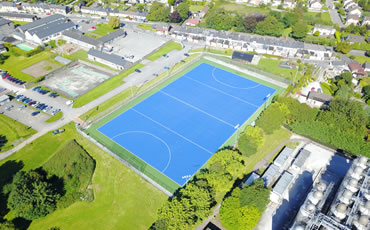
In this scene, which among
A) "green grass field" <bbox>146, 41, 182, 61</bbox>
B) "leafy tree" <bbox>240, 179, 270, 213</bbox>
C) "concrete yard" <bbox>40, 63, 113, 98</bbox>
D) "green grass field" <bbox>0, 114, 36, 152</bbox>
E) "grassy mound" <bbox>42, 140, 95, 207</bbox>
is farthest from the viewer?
"green grass field" <bbox>146, 41, 182, 61</bbox>

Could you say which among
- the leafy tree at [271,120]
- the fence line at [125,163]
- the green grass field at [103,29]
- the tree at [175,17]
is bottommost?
the fence line at [125,163]

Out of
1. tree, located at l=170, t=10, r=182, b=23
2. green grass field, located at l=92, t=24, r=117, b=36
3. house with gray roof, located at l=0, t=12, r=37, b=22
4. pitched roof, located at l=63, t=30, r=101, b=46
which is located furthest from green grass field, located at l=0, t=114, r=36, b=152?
tree, located at l=170, t=10, r=182, b=23

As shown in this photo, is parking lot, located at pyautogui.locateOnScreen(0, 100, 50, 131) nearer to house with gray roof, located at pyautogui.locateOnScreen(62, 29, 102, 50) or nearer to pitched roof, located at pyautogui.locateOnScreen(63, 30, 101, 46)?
house with gray roof, located at pyautogui.locateOnScreen(62, 29, 102, 50)

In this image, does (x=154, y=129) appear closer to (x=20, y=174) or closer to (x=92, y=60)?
(x=20, y=174)

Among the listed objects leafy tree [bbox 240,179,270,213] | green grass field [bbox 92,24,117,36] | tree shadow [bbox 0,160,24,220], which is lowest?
tree shadow [bbox 0,160,24,220]

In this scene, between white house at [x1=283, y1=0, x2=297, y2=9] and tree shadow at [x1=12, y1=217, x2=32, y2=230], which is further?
white house at [x1=283, y1=0, x2=297, y2=9]

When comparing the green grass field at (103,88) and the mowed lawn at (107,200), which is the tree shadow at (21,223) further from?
the green grass field at (103,88)

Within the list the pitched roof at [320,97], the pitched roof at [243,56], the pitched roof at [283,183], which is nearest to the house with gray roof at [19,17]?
the pitched roof at [243,56]
